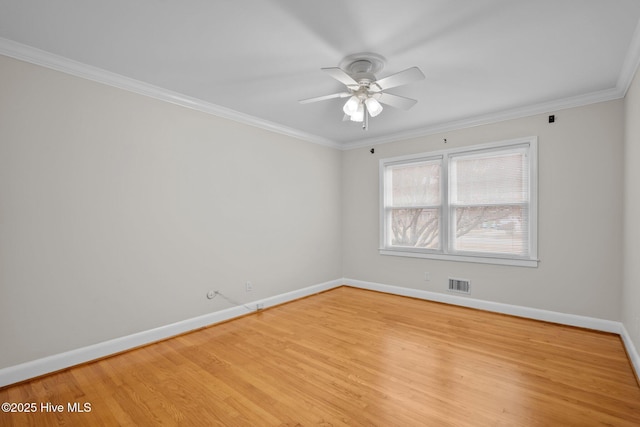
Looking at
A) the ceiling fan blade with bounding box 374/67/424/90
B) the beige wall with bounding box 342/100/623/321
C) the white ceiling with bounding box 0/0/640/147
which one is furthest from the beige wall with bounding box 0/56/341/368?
the beige wall with bounding box 342/100/623/321

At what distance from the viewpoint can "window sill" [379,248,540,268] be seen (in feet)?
12.1

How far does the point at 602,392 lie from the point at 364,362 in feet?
5.52

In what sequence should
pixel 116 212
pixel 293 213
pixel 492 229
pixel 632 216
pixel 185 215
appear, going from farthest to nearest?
1. pixel 293 213
2. pixel 492 229
3. pixel 185 215
4. pixel 116 212
5. pixel 632 216

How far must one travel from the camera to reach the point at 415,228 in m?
4.72

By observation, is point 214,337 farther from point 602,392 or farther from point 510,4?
point 510,4

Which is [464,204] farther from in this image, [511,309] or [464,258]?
[511,309]

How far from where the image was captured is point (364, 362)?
259 centimetres

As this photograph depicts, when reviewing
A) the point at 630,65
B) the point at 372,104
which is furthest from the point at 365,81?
the point at 630,65

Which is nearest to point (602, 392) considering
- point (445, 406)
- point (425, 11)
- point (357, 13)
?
point (445, 406)

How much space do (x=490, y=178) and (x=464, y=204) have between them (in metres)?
0.46

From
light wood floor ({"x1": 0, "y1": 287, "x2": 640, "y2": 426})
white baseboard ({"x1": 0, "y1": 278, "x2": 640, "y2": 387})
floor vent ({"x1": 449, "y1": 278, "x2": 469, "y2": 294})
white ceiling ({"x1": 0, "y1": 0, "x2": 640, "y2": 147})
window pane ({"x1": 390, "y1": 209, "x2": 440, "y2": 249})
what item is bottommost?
light wood floor ({"x1": 0, "y1": 287, "x2": 640, "y2": 426})

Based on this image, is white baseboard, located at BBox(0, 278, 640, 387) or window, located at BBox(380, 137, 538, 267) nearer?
white baseboard, located at BBox(0, 278, 640, 387)

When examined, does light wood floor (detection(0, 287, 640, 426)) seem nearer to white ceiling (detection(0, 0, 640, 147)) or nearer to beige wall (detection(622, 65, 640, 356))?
beige wall (detection(622, 65, 640, 356))

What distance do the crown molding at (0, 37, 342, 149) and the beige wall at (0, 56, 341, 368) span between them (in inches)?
2.4
